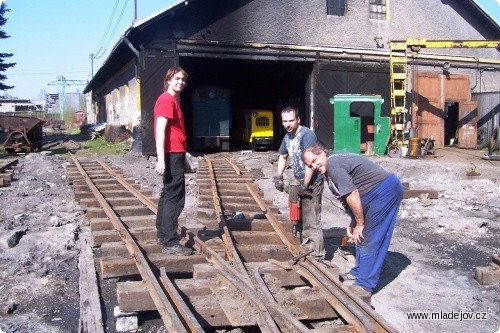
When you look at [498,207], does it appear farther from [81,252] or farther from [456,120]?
[456,120]

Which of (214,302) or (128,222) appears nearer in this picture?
(214,302)

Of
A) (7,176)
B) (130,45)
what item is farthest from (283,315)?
(130,45)

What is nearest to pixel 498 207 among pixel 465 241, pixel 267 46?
pixel 465 241

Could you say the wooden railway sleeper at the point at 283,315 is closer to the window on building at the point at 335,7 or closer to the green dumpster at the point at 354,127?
the green dumpster at the point at 354,127

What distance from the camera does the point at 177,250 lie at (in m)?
5.36

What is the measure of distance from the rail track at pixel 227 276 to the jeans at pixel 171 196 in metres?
0.26

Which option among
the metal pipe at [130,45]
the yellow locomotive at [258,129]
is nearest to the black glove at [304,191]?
the metal pipe at [130,45]

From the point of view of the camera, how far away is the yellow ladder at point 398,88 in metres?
18.6

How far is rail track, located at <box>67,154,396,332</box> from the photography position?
3.79 metres

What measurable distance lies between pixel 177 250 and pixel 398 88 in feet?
53.0

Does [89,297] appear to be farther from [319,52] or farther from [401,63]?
[401,63]

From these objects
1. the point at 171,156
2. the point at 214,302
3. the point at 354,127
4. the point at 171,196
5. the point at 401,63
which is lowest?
the point at 214,302

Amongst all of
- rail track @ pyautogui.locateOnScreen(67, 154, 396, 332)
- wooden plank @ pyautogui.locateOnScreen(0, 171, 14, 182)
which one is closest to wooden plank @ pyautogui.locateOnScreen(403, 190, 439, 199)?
rail track @ pyautogui.locateOnScreen(67, 154, 396, 332)

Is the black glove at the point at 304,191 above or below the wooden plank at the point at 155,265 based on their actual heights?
above
